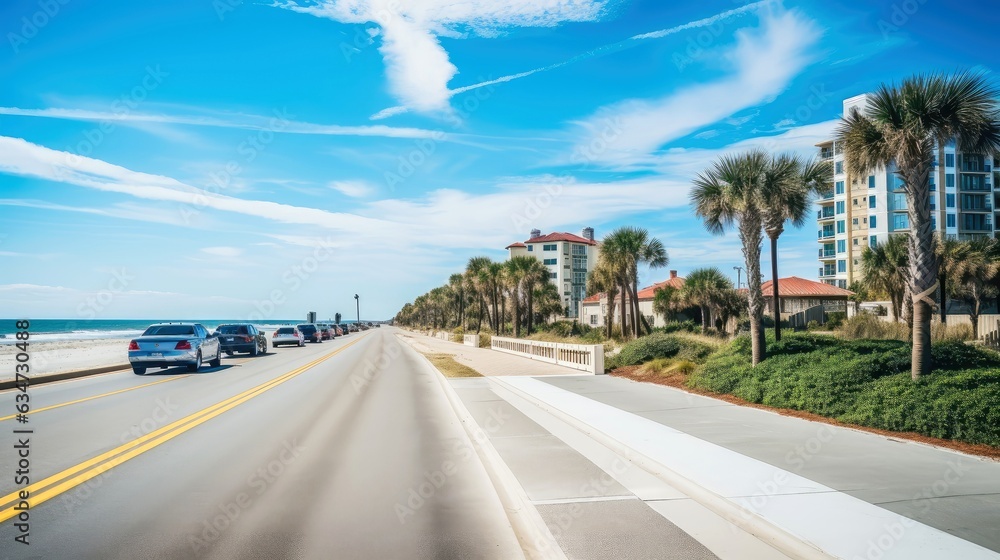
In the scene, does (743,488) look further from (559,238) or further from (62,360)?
(559,238)

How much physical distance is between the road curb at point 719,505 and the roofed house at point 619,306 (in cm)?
5386

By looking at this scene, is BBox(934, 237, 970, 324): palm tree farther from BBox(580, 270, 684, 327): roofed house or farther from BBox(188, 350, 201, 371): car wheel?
BBox(188, 350, 201, 371): car wheel

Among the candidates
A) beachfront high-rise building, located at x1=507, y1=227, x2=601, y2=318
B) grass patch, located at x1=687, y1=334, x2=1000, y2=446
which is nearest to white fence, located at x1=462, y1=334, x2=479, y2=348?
grass patch, located at x1=687, y1=334, x2=1000, y2=446

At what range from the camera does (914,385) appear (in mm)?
9898

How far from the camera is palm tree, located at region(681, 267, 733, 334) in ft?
176

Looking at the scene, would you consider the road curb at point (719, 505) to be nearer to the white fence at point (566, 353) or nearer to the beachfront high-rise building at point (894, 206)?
the white fence at point (566, 353)

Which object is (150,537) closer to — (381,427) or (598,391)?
(381,427)

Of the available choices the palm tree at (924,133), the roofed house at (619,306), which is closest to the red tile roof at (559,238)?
the roofed house at (619,306)

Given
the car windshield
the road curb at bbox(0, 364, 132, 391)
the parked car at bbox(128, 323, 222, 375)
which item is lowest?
the road curb at bbox(0, 364, 132, 391)

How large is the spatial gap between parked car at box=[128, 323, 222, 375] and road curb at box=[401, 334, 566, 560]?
53.5 feet

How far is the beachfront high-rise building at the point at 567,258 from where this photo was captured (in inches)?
4473

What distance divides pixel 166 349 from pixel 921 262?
22.5 meters

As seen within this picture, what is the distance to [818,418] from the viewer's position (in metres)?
10.8

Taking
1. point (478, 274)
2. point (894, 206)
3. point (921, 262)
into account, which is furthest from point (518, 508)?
point (894, 206)
